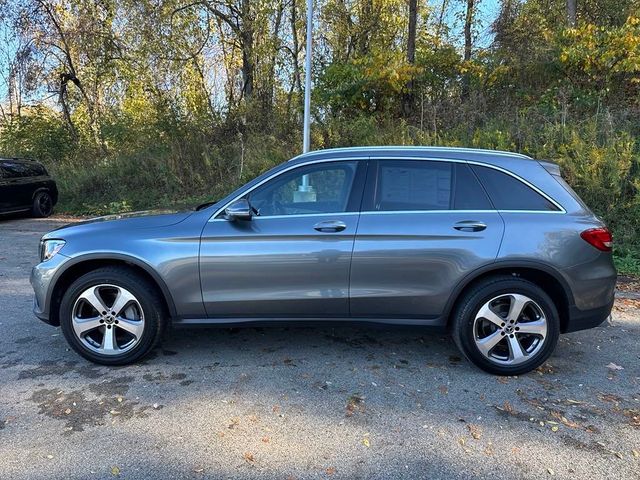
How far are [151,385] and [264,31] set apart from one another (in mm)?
14905

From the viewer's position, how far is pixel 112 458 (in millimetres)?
2879

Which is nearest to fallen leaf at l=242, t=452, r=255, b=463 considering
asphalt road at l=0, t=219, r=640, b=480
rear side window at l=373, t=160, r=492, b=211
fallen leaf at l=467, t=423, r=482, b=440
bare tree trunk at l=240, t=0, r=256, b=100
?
asphalt road at l=0, t=219, r=640, b=480

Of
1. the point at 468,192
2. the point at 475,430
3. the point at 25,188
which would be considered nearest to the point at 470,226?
the point at 468,192

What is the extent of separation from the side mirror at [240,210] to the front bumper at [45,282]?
1336mm

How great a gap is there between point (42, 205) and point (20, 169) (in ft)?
3.82

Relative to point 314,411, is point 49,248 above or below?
above

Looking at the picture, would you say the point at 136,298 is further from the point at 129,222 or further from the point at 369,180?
the point at 369,180

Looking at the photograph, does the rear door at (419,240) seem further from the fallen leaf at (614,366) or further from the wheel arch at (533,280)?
the fallen leaf at (614,366)

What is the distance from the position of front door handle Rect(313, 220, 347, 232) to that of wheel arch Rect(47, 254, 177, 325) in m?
1.27

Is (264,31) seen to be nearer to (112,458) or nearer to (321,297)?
(321,297)

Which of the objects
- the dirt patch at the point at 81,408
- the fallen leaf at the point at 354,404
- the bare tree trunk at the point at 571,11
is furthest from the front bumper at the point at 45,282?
the bare tree trunk at the point at 571,11

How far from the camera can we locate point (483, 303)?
3854mm

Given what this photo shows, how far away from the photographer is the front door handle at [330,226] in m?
3.83

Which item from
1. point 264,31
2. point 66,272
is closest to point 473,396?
point 66,272
